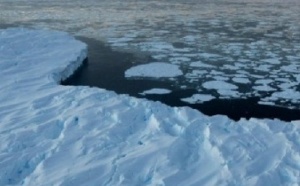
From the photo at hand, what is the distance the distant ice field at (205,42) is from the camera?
8172 mm

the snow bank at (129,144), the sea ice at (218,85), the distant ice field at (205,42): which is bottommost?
the distant ice field at (205,42)

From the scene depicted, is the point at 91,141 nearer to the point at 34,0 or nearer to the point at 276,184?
the point at 276,184

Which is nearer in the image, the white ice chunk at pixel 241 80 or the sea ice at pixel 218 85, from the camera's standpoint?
the sea ice at pixel 218 85

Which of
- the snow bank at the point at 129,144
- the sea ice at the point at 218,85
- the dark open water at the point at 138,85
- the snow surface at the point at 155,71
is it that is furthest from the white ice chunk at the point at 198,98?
the snow bank at the point at 129,144

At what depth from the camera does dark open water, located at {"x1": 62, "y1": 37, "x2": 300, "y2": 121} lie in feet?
22.3

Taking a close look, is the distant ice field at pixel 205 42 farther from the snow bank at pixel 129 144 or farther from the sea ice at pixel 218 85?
the snow bank at pixel 129 144

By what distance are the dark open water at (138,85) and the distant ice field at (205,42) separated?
0.23 metres

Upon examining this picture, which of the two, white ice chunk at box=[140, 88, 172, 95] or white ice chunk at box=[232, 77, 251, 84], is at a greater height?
white ice chunk at box=[232, 77, 251, 84]

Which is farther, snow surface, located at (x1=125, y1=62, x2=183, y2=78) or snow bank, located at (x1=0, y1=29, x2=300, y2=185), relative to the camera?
snow surface, located at (x1=125, y1=62, x2=183, y2=78)

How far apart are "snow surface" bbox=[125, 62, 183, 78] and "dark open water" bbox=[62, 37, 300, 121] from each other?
0.86 ft

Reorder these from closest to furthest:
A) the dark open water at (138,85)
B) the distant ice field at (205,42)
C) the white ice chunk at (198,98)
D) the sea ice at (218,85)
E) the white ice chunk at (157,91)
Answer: the dark open water at (138,85), the white ice chunk at (198,98), the white ice chunk at (157,91), the sea ice at (218,85), the distant ice field at (205,42)

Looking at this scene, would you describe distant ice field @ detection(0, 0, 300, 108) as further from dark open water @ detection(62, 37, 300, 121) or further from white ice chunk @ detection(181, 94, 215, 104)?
dark open water @ detection(62, 37, 300, 121)

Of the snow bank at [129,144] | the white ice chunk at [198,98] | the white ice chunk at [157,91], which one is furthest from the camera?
the white ice chunk at [157,91]

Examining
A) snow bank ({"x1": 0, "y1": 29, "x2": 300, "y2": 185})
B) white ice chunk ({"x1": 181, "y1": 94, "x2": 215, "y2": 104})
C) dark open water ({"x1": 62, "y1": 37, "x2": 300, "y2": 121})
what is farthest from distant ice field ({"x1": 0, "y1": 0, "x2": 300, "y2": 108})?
snow bank ({"x1": 0, "y1": 29, "x2": 300, "y2": 185})
